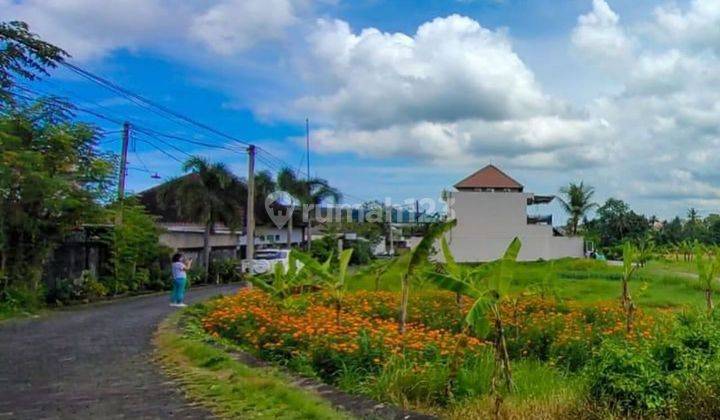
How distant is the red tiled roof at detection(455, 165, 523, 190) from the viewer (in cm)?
5581

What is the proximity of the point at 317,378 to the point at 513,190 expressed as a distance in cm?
5015

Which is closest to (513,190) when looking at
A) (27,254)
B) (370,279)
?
(370,279)

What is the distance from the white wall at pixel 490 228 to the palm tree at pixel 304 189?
10.2 metres

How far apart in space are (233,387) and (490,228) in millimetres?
42635

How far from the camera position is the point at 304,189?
4312cm

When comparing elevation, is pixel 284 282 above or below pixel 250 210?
below

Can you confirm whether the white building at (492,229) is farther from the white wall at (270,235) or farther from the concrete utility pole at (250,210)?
the concrete utility pole at (250,210)

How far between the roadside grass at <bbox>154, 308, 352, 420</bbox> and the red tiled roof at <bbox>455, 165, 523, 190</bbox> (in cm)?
4768

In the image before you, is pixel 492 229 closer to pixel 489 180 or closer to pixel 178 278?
pixel 489 180

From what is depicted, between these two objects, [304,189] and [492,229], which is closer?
[304,189]

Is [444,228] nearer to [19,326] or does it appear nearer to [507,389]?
[507,389]

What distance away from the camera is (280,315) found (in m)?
11.4

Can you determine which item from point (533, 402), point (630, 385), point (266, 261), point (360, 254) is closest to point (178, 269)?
point (533, 402)

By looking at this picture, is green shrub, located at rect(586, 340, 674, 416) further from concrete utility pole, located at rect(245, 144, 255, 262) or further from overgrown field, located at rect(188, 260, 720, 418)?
concrete utility pole, located at rect(245, 144, 255, 262)
